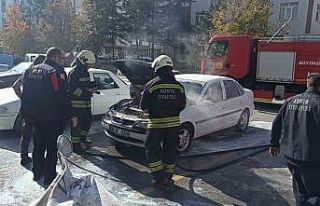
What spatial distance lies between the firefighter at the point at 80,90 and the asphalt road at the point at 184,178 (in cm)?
46

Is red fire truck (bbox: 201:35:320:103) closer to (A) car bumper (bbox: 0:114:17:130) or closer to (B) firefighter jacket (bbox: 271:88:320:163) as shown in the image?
(A) car bumper (bbox: 0:114:17:130)

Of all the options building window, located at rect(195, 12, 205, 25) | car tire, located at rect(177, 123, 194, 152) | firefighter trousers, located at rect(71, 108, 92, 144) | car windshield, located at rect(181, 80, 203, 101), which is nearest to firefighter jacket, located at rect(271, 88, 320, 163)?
car tire, located at rect(177, 123, 194, 152)

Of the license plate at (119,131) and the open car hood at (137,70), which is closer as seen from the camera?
the license plate at (119,131)

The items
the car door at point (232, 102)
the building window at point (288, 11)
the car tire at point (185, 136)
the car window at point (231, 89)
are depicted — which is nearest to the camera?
the car tire at point (185, 136)

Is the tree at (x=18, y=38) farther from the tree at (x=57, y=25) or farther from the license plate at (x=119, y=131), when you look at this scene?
the license plate at (x=119, y=131)

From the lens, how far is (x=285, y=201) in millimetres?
4914

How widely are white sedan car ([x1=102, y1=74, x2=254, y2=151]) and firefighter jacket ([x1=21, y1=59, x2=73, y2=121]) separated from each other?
164cm

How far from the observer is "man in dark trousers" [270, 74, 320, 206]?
349 centimetres

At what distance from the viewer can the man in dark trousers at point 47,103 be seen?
4945 millimetres

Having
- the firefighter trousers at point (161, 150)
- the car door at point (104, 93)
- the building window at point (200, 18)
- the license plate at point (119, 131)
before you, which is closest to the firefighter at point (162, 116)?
the firefighter trousers at point (161, 150)

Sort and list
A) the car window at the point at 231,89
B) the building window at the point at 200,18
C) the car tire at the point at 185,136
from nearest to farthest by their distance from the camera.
A: the car tire at the point at 185,136 → the car window at the point at 231,89 → the building window at the point at 200,18

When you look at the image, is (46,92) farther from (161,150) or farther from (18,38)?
(18,38)

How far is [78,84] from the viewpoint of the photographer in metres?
6.52

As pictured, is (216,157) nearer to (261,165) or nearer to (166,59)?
(261,165)
